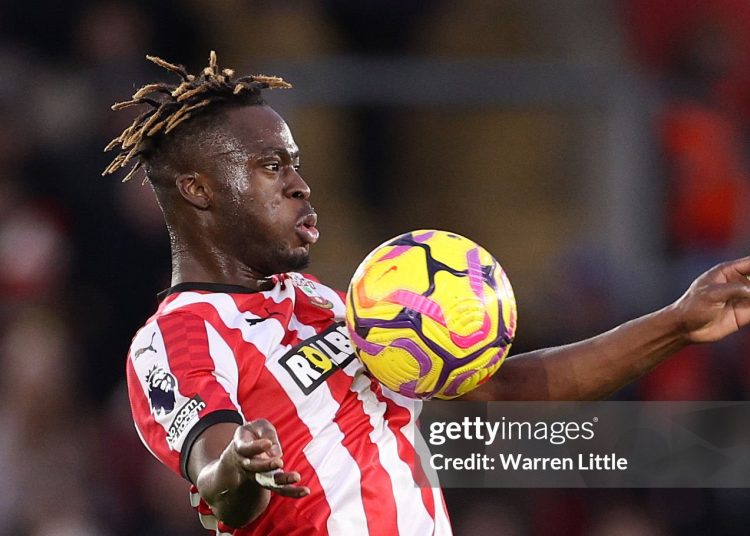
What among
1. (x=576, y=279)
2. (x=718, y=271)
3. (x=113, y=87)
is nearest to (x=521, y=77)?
(x=576, y=279)

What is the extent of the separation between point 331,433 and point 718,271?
45.8 inches

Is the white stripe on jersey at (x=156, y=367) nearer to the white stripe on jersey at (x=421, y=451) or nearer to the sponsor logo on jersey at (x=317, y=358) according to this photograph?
the sponsor logo on jersey at (x=317, y=358)

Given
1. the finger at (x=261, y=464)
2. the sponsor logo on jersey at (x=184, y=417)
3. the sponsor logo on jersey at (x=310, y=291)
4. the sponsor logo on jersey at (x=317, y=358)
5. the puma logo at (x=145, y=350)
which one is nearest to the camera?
the finger at (x=261, y=464)

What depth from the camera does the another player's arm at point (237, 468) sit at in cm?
245

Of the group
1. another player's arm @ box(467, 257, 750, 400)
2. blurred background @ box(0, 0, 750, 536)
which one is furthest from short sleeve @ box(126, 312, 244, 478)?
blurred background @ box(0, 0, 750, 536)

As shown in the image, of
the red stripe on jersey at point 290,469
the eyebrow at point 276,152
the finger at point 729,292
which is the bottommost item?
the red stripe on jersey at point 290,469

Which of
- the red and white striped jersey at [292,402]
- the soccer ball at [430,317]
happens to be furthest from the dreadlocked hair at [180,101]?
the soccer ball at [430,317]

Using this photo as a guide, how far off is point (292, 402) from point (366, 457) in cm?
26

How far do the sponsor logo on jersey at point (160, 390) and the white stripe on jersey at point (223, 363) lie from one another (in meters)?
0.12

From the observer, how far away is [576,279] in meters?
6.87

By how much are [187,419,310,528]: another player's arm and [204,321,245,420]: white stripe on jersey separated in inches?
8.4

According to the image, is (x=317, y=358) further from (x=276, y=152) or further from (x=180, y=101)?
(x=180, y=101)

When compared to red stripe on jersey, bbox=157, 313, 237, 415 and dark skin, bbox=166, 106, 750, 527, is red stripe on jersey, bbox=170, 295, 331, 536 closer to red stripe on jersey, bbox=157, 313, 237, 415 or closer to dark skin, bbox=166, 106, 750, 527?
red stripe on jersey, bbox=157, 313, 237, 415

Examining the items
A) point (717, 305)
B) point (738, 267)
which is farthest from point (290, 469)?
point (738, 267)
